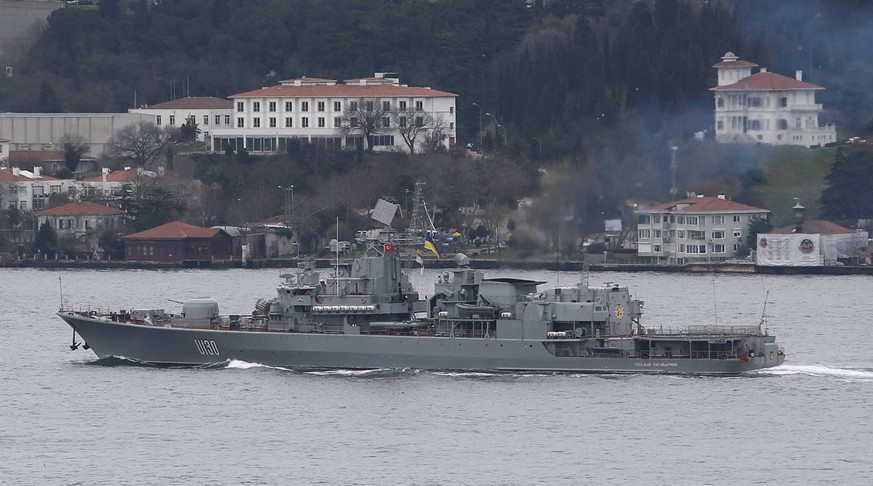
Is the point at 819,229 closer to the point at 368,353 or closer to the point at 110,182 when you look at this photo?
the point at 110,182

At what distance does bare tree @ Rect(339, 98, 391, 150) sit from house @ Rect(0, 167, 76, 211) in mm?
16635

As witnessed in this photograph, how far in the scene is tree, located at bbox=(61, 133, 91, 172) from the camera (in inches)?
5221

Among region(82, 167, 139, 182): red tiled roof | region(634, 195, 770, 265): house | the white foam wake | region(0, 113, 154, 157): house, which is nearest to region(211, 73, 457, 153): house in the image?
region(82, 167, 139, 182): red tiled roof

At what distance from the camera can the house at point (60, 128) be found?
13775 cm

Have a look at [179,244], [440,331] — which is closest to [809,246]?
[179,244]

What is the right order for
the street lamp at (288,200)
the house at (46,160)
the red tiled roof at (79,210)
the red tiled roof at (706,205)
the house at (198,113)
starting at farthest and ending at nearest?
the house at (198,113)
the house at (46,160)
the red tiled roof at (79,210)
the street lamp at (288,200)
the red tiled roof at (706,205)

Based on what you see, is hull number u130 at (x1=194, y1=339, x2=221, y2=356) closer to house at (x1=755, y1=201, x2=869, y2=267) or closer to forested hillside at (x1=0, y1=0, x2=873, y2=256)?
forested hillside at (x1=0, y1=0, x2=873, y2=256)

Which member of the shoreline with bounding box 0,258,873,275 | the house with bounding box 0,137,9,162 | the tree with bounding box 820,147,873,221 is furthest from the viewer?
the house with bounding box 0,137,9,162

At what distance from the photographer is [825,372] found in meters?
64.2

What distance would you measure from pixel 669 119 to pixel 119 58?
4929 centimetres

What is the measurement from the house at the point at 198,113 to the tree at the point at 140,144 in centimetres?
271

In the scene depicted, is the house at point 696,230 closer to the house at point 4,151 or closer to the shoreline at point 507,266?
the shoreline at point 507,266

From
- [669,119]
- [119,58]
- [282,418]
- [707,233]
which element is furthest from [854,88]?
[282,418]

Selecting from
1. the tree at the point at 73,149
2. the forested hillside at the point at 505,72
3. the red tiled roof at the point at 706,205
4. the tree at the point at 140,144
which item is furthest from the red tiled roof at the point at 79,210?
the red tiled roof at the point at 706,205
